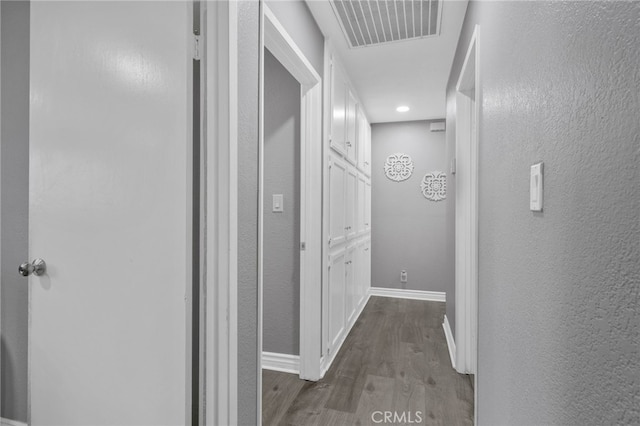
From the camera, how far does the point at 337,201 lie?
261 centimetres

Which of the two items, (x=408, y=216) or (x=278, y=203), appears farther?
(x=408, y=216)

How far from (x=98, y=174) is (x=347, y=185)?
2.13 meters

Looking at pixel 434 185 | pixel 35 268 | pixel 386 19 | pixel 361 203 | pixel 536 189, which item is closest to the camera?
pixel 536 189

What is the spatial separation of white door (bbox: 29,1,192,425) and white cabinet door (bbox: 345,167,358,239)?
2022 mm

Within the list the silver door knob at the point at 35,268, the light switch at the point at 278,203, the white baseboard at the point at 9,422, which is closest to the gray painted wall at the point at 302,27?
the light switch at the point at 278,203

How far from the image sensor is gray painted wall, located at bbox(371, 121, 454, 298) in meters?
4.40

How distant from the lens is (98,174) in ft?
3.73

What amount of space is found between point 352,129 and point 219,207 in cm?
237

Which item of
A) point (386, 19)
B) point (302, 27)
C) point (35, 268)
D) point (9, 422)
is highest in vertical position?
point (386, 19)

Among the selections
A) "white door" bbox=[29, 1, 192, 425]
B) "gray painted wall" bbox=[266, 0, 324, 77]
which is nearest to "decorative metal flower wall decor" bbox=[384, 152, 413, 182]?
"gray painted wall" bbox=[266, 0, 324, 77]

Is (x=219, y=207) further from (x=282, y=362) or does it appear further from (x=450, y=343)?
(x=450, y=343)

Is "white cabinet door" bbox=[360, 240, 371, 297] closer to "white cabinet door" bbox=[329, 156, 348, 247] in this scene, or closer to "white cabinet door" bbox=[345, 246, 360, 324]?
"white cabinet door" bbox=[345, 246, 360, 324]

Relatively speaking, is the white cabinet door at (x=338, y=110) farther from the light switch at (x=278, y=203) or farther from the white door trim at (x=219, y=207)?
the white door trim at (x=219, y=207)

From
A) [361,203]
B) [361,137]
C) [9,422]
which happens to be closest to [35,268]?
[9,422]
